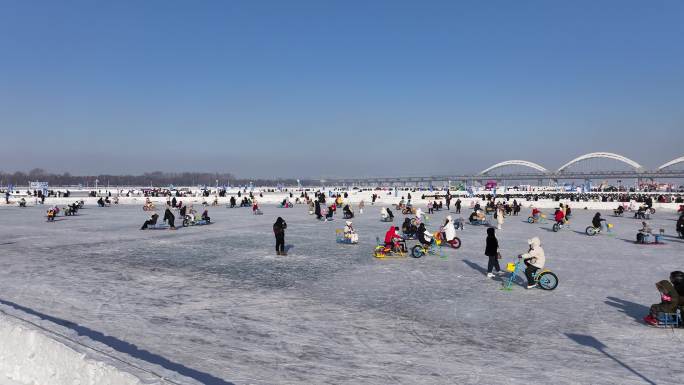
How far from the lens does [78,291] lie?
10352 millimetres

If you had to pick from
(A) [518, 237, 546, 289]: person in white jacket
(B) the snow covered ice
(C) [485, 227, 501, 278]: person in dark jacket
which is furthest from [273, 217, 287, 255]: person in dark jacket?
(A) [518, 237, 546, 289]: person in white jacket

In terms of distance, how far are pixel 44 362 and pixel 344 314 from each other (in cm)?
512

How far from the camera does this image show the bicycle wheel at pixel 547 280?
435 inches

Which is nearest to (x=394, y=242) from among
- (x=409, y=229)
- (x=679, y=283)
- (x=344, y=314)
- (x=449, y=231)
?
(x=409, y=229)

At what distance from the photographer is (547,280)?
1109 centimetres

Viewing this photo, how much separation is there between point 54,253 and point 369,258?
37.2 ft

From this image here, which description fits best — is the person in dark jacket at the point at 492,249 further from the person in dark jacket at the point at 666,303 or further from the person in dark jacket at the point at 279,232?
the person in dark jacket at the point at 279,232

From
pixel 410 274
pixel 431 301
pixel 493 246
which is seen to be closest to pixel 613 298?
pixel 493 246

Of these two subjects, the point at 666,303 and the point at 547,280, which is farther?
the point at 547,280

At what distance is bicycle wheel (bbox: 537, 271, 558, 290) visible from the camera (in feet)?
36.3

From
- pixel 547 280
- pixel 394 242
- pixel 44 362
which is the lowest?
pixel 547 280

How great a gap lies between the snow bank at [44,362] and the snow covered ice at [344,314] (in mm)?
243

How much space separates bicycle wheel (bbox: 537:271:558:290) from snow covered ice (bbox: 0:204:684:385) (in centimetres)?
35

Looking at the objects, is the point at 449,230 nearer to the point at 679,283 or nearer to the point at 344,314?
the point at 679,283
